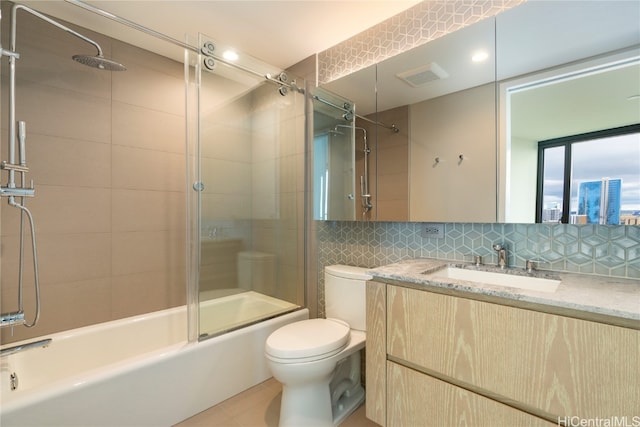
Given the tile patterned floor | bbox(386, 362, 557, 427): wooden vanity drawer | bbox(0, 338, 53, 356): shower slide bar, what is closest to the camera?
bbox(386, 362, 557, 427): wooden vanity drawer

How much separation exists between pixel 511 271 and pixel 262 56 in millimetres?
2341

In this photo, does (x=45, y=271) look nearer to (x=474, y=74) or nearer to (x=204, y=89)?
(x=204, y=89)

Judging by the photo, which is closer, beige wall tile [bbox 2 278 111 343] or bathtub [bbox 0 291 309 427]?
bathtub [bbox 0 291 309 427]

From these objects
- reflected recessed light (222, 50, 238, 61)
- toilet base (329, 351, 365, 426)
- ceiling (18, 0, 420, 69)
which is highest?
ceiling (18, 0, 420, 69)

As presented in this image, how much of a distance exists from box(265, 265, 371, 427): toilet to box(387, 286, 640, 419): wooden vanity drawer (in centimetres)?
41

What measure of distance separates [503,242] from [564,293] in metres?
0.51

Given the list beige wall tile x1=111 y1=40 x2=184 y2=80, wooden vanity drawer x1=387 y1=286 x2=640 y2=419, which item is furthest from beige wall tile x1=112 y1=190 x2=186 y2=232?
wooden vanity drawer x1=387 y1=286 x2=640 y2=419

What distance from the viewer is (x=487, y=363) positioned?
3.59ft

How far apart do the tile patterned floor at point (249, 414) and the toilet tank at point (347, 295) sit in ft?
1.66

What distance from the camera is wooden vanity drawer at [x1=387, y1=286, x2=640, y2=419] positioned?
0.87 metres

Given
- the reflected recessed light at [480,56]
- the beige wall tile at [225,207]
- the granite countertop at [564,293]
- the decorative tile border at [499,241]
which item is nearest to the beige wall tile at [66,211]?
the beige wall tile at [225,207]

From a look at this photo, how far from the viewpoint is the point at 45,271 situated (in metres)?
1.82

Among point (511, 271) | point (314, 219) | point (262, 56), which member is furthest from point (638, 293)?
point (262, 56)

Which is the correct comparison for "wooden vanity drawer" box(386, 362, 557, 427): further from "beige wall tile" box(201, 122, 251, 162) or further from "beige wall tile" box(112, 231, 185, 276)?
"beige wall tile" box(112, 231, 185, 276)
